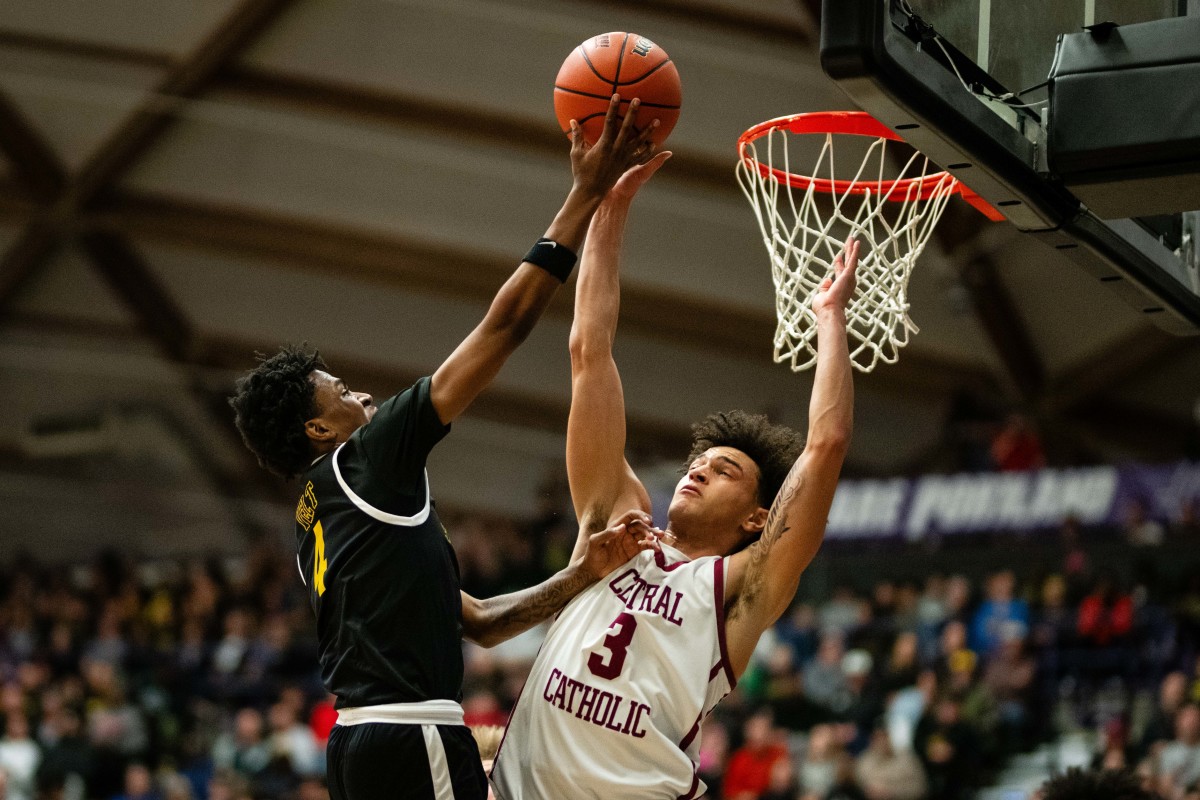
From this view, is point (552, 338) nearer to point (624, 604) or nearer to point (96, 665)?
point (96, 665)

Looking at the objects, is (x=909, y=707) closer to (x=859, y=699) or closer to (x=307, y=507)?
(x=859, y=699)

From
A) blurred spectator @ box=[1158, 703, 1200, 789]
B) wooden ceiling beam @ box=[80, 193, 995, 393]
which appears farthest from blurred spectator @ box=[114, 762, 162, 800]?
blurred spectator @ box=[1158, 703, 1200, 789]

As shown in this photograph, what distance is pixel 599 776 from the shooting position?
4.02 m

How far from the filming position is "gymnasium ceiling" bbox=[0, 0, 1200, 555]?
14.1 m

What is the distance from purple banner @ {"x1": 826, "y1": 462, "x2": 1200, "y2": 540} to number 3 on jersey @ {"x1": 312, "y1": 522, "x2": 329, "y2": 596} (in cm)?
978

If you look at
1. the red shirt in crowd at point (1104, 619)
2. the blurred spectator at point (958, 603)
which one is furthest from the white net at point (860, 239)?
the blurred spectator at point (958, 603)

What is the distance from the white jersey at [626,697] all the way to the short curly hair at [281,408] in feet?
2.83

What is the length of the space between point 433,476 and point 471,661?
7328mm

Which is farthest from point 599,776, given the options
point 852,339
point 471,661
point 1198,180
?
point 471,661

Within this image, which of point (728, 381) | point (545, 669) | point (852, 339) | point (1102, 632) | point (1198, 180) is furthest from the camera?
point (728, 381)

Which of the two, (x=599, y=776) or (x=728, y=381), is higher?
(x=728, y=381)

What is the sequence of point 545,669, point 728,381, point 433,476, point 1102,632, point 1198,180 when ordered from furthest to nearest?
point 433,476 → point 728,381 → point 1102,632 → point 545,669 → point 1198,180

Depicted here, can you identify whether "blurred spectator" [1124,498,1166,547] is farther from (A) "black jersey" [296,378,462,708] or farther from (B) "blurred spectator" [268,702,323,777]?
(A) "black jersey" [296,378,462,708]

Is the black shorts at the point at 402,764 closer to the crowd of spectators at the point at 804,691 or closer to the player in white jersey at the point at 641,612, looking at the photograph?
the player in white jersey at the point at 641,612
